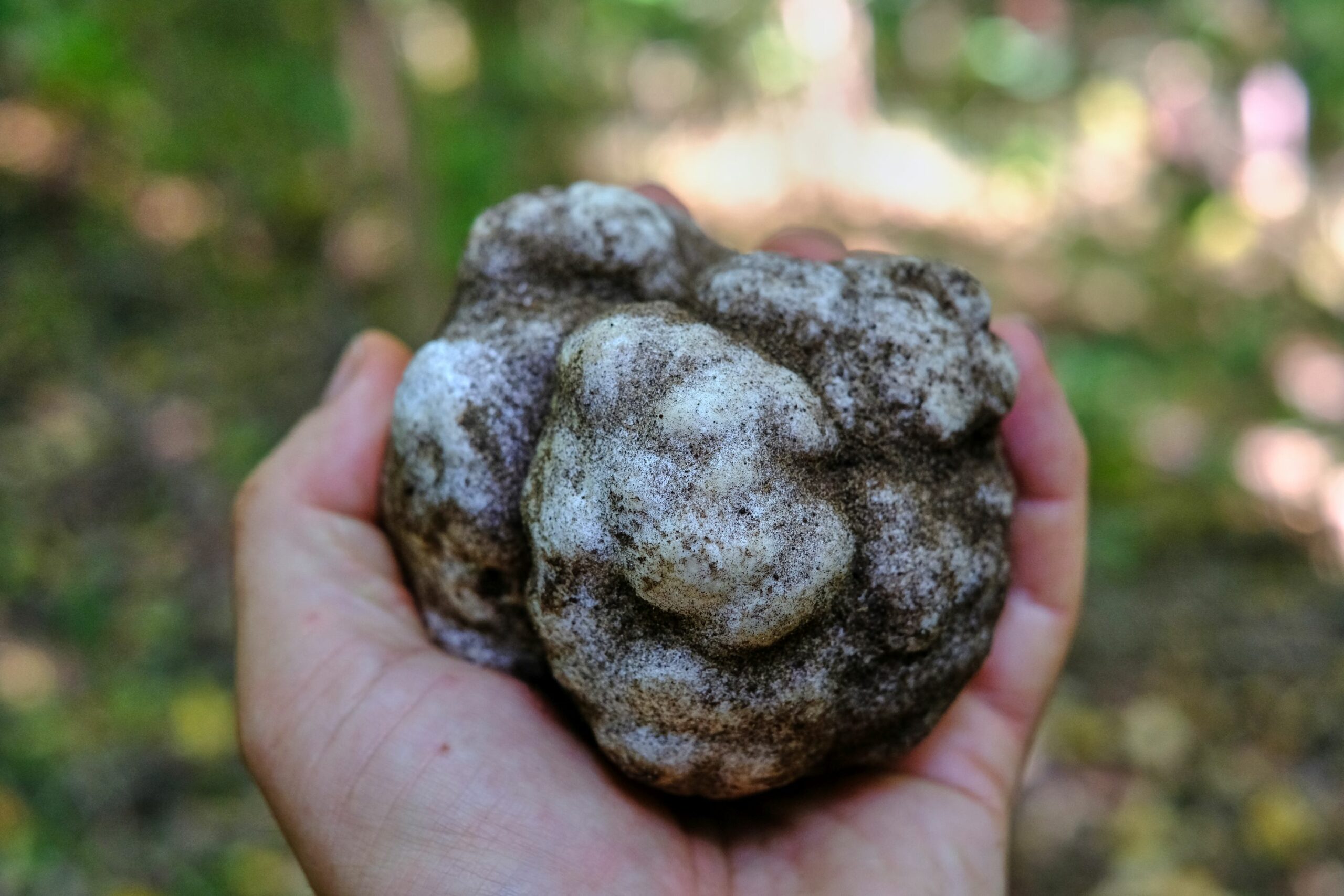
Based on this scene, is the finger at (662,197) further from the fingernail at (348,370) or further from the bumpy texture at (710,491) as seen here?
the fingernail at (348,370)

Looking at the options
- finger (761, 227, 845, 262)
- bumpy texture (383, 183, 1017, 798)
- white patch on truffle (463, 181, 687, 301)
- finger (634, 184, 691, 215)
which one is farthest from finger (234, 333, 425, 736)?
finger (761, 227, 845, 262)

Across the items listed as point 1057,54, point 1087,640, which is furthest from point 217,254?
point 1057,54

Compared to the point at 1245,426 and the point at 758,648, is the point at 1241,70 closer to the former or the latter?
the point at 1245,426

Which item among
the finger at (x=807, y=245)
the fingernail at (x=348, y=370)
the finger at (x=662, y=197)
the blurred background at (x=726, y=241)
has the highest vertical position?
the finger at (x=662, y=197)

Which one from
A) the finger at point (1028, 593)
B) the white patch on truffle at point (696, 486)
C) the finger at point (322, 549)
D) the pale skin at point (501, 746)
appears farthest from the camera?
the finger at point (1028, 593)

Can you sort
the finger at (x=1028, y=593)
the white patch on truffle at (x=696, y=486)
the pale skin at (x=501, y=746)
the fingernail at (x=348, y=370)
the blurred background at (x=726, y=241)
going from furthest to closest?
the blurred background at (x=726, y=241) → the fingernail at (x=348, y=370) → the finger at (x=1028, y=593) → the pale skin at (x=501, y=746) → the white patch on truffle at (x=696, y=486)

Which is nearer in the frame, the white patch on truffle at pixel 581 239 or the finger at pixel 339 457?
the white patch on truffle at pixel 581 239

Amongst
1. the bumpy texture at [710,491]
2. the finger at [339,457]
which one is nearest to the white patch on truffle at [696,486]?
the bumpy texture at [710,491]
